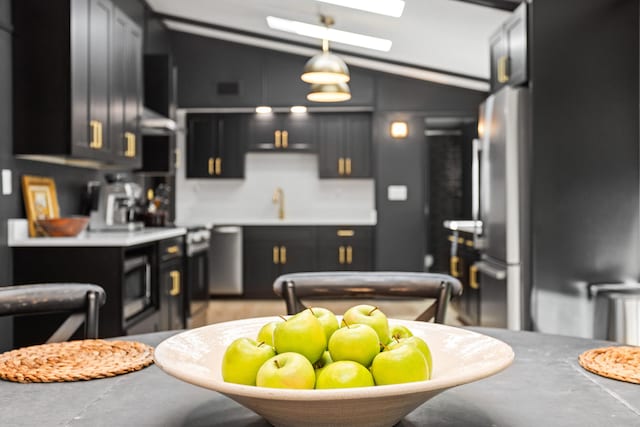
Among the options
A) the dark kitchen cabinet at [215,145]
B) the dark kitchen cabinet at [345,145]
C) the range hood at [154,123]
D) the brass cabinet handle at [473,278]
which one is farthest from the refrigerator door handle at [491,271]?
the dark kitchen cabinet at [215,145]

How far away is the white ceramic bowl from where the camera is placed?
79 cm

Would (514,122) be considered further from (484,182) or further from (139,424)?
(139,424)

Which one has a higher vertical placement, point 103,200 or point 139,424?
point 103,200

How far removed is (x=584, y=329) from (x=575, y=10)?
1752 mm

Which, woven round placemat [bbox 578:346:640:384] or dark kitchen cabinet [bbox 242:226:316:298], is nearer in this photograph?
woven round placemat [bbox 578:346:640:384]

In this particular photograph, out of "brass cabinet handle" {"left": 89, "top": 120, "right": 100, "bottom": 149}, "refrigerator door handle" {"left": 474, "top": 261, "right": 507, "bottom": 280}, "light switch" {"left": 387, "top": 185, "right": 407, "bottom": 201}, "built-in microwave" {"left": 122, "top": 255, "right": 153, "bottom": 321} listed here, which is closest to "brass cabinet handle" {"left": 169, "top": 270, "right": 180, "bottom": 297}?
"built-in microwave" {"left": 122, "top": 255, "right": 153, "bottom": 321}

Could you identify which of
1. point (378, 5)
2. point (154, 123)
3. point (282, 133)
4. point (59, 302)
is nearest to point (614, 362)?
point (59, 302)

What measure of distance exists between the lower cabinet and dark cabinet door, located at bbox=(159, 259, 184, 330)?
210 cm

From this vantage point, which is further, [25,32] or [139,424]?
[25,32]

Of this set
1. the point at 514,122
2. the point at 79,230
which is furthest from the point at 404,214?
the point at 79,230

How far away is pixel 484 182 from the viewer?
15.0ft

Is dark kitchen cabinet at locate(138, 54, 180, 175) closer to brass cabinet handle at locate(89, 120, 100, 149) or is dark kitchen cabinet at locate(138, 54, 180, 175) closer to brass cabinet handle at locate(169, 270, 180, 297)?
brass cabinet handle at locate(169, 270, 180, 297)

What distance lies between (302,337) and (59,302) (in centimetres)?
96

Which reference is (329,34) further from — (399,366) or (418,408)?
(399,366)
